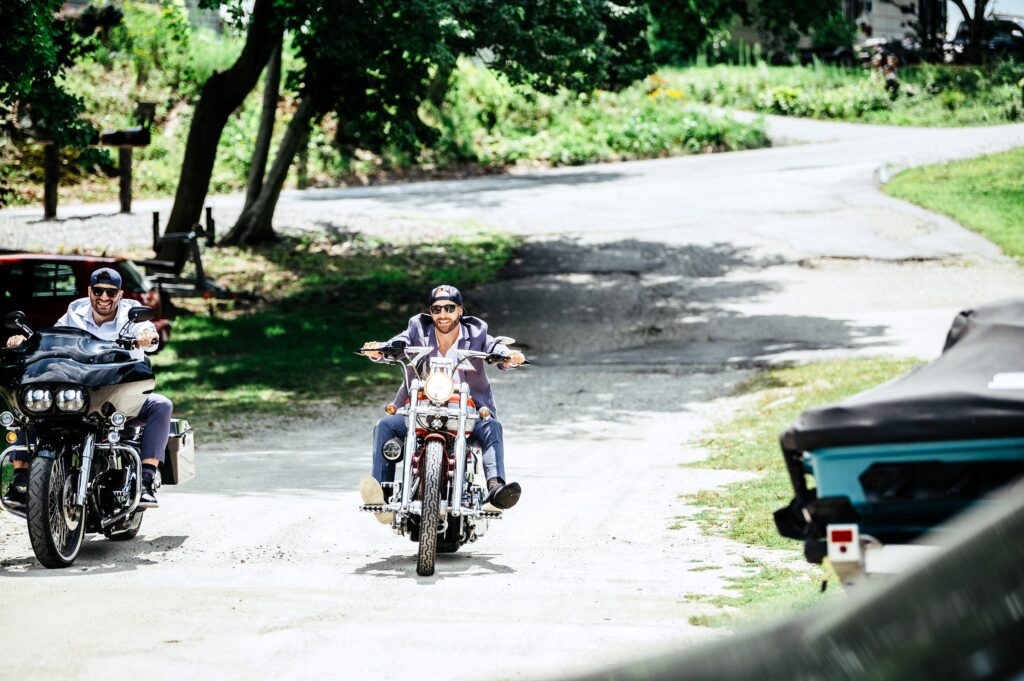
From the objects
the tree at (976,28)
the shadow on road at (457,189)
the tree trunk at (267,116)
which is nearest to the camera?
the tree trunk at (267,116)

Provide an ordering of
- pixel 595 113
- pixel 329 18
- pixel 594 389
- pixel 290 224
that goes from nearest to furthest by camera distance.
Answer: pixel 594 389
pixel 329 18
pixel 290 224
pixel 595 113

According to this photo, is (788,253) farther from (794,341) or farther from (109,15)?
(109,15)

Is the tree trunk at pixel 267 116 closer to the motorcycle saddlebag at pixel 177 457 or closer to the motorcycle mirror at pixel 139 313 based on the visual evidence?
the motorcycle saddlebag at pixel 177 457

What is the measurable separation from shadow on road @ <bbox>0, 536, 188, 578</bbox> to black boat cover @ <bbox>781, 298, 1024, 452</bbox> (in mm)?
4901

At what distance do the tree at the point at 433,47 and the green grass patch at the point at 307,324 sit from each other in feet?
8.63

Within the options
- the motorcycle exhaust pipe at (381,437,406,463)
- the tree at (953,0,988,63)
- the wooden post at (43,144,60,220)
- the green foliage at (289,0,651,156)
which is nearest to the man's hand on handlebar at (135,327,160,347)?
the motorcycle exhaust pipe at (381,437,406,463)

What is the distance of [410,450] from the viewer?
25.8 ft

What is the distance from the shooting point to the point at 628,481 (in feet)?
36.6

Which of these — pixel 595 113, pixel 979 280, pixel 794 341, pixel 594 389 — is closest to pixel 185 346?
pixel 594 389

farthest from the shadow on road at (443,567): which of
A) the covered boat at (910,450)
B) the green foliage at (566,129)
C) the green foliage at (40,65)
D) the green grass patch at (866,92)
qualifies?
the green grass patch at (866,92)

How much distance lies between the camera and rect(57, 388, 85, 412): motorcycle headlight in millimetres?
8039

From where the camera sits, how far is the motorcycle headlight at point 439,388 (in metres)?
7.86

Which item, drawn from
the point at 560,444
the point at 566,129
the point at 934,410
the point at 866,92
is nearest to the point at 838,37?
the point at 866,92

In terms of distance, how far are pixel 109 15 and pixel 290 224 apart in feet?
26.1
